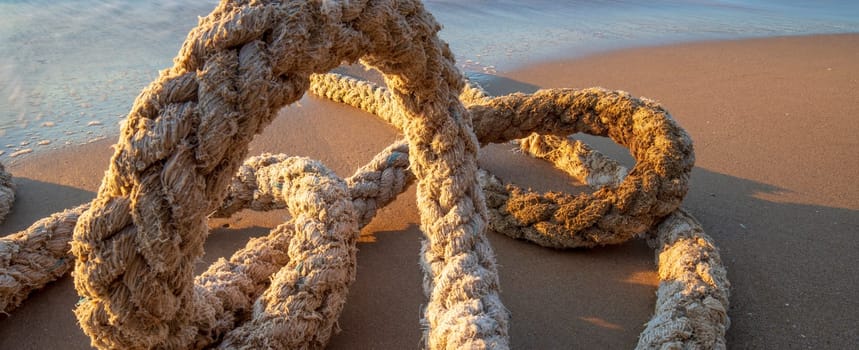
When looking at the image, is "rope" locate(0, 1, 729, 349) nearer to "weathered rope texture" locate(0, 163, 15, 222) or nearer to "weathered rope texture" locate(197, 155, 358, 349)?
"weathered rope texture" locate(197, 155, 358, 349)

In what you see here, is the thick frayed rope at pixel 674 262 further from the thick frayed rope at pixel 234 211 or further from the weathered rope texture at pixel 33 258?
the weathered rope texture at pixel 33 258

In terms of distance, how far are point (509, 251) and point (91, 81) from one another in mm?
2435

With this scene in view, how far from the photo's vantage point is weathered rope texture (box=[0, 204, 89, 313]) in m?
1.37

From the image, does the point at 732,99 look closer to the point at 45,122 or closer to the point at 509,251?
the point at 509,251

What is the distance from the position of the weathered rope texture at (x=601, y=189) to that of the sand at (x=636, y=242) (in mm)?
81

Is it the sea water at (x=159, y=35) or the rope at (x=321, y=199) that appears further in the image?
the sea water at (x=159, y=35)

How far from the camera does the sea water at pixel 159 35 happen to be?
261cm

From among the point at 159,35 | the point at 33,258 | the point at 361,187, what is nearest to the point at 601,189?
the point at 361,187

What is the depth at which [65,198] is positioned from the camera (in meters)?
1.90

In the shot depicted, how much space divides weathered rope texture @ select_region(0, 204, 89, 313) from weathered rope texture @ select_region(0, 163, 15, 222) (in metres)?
0.44

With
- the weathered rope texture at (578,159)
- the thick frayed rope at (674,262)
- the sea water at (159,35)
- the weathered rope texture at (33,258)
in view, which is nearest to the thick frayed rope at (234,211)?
the weathered rope texture at (33,258)

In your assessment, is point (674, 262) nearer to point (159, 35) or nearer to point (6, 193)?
point (6, 193)

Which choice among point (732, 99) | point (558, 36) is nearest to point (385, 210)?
point (732, 99)

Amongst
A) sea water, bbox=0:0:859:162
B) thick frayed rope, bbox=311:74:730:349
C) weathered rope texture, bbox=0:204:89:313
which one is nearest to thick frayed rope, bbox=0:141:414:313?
weathered rope texture, bbox=0:204:89:313
